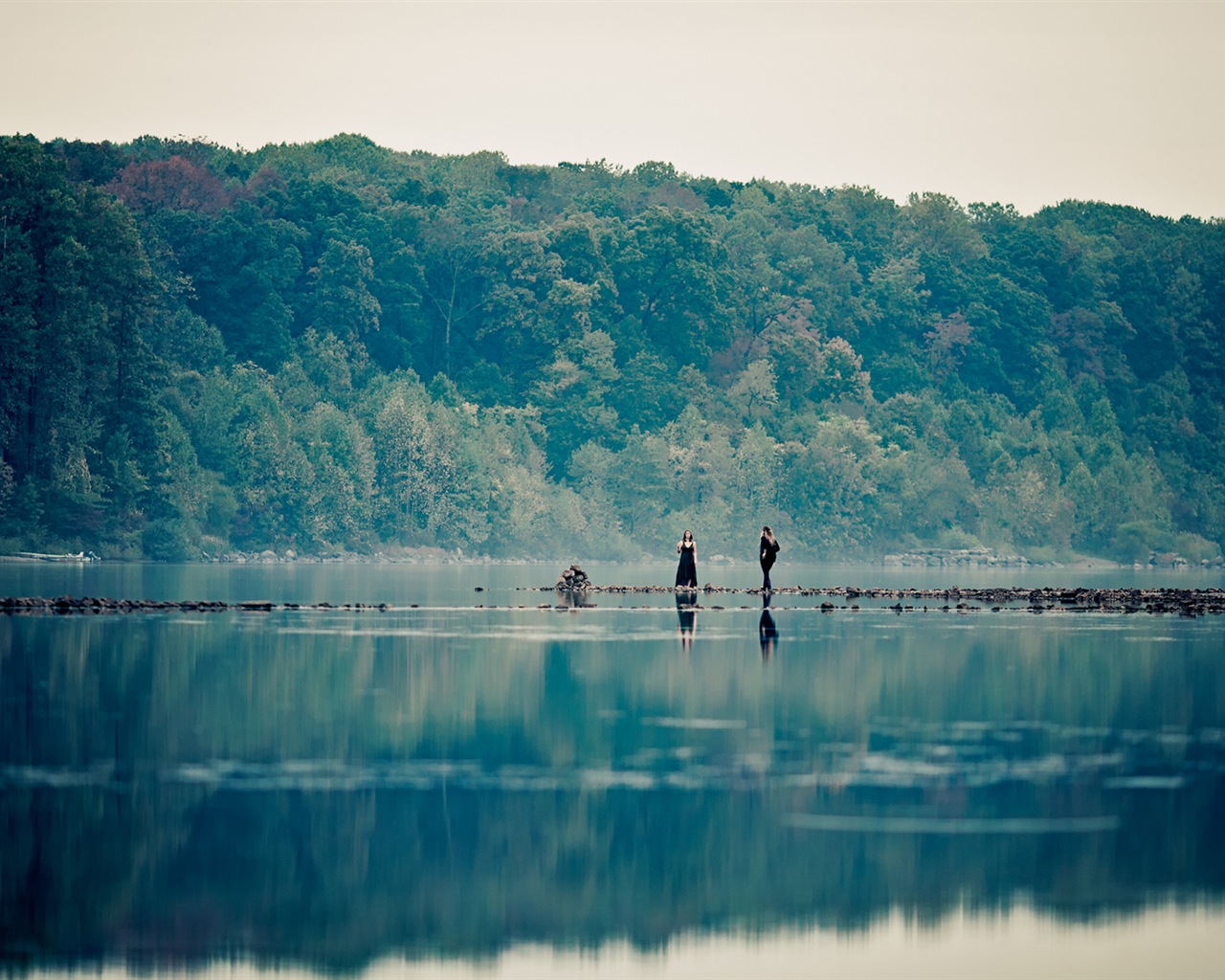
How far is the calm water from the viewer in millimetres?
15086

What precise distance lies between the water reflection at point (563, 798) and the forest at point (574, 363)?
217ft

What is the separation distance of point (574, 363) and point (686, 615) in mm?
77609

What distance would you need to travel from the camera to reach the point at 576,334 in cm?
12719

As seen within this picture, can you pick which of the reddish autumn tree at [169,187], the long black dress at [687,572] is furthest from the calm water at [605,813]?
the reddish autumn tree at [169,187]

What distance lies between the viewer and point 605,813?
19.6 m

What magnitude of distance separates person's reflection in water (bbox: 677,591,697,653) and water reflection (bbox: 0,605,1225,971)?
5.18 m

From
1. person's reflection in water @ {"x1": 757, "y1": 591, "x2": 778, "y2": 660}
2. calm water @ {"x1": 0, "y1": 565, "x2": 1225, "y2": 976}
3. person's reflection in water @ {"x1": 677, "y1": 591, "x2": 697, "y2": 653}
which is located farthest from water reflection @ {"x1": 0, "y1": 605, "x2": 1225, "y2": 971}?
person's reflection in water @ {"x1": 677, "y1": 591, "x2": 697, "y2": 653}

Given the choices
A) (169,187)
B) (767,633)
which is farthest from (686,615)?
(169,187)

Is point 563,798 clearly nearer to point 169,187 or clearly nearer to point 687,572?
point 687,572

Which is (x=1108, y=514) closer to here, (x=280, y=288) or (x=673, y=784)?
(x=280, y=288)

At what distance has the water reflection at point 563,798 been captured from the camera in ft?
51.7

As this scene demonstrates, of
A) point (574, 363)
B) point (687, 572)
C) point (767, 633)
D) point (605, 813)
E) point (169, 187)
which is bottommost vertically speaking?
point (605, 813)

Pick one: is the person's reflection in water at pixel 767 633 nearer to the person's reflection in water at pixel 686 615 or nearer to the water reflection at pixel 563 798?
the person's reflection in water at pixel 686 615

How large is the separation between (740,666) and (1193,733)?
375 inches
